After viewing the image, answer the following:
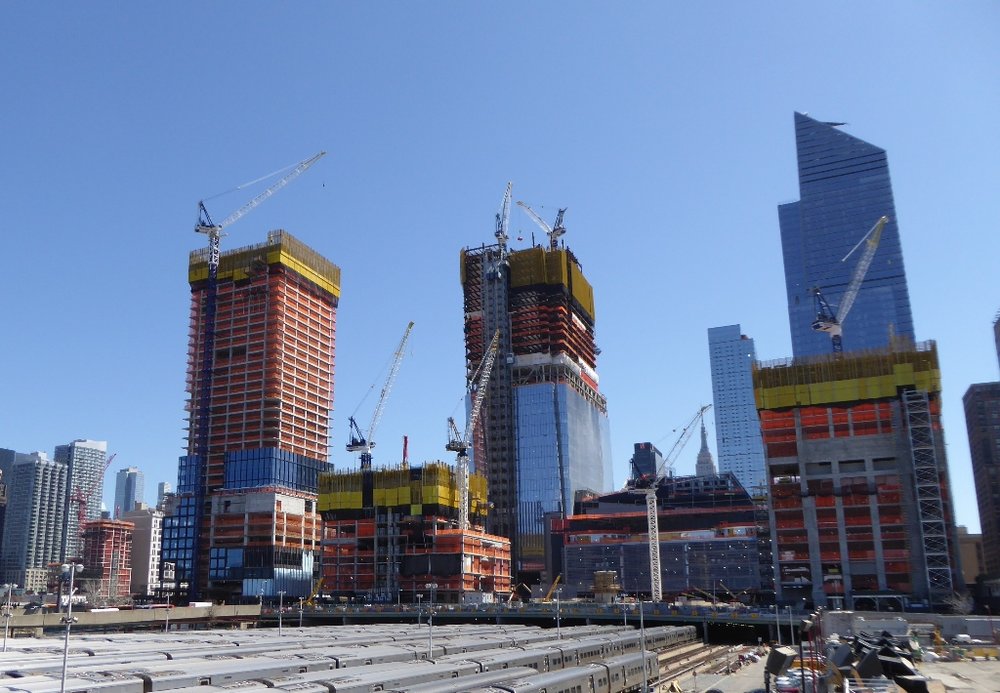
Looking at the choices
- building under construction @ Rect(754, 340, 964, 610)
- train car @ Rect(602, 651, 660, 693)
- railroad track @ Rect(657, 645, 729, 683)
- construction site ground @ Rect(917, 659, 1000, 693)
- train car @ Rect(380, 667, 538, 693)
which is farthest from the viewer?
building under construction @ Rect(754, 340, 964, 610)

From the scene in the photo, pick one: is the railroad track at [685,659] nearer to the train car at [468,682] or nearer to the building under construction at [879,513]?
the train car at [468,682]

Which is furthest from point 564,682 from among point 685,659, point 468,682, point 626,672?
point 685,659

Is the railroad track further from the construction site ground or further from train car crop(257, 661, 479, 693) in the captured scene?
train car crop(257, 661, 479, 693)

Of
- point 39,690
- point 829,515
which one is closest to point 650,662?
point 39,690

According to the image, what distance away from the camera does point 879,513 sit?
19162cm

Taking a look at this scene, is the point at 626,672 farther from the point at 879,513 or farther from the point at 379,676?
the point at 879,513

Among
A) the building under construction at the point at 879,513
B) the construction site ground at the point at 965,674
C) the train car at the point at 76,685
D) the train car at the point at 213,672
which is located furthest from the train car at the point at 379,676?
the building under construction at the point at 879,513

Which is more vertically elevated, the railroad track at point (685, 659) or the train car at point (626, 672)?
the train car at point (626, 672)

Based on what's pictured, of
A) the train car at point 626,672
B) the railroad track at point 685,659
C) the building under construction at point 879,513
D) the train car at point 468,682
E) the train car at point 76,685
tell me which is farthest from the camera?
the building under construction at point 879,513

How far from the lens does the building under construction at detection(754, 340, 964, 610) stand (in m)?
186

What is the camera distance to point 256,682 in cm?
6656

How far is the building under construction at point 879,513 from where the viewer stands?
186 meters

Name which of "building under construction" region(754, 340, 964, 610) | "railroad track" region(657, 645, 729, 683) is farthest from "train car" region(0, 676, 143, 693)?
"building under construction" region(754, 340, 964, 610)

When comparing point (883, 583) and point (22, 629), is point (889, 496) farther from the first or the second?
point (22, 629)
